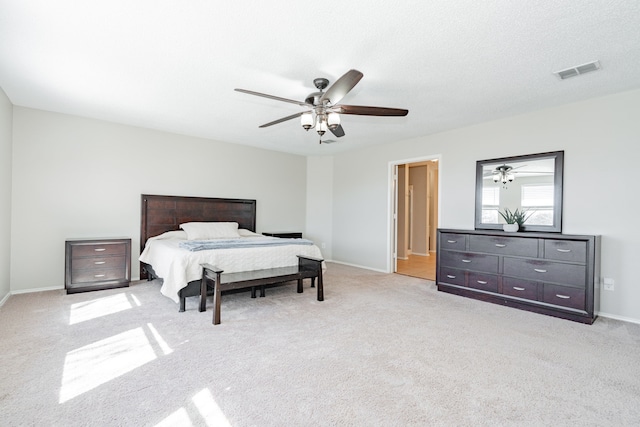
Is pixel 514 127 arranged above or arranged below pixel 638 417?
above

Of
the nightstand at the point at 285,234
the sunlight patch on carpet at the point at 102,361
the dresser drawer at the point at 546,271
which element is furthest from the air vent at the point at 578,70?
the nightstand at the point at 285,234

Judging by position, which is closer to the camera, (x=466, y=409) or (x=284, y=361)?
(x=466, y=409)

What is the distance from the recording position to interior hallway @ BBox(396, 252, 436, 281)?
5.76m

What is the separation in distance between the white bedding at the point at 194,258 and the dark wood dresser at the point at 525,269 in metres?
1.98

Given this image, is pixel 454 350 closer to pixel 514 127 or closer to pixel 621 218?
pixel 621 218

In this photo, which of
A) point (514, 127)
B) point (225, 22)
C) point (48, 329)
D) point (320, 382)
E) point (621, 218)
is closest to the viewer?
point (320, 382)

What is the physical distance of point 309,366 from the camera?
2248 millimetres

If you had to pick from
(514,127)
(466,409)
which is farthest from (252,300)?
(514,127)

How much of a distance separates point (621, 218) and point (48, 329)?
5.94 meters

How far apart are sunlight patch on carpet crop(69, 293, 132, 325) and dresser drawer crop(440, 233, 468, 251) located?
4.15m

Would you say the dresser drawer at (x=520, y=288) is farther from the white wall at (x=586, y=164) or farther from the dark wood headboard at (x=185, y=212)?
the dark wood headboard at (x=185, y=212)

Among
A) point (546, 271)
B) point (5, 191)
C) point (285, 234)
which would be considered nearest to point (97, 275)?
point (5, 191)

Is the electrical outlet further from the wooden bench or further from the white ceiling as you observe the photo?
the wooden bench

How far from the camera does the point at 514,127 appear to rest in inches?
165
